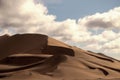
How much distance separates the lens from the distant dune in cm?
3572

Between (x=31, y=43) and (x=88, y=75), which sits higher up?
→ (x=31, y=43)

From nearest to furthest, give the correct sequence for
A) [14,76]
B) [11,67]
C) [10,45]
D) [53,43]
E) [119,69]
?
[14,76] < [11,67] < [119,69] < [53,43] < [10,45]

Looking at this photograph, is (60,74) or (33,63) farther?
(33,63)

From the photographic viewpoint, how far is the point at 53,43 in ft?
168

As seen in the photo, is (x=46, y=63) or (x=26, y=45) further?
(x=26, y=45)

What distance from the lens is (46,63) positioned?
40469 mm

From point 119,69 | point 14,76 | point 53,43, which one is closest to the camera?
point 14,76

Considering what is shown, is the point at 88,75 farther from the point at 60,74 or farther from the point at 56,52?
the point at 56,52

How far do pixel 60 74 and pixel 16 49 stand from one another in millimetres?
18317

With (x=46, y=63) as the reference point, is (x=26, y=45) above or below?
above

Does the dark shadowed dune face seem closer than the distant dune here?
No

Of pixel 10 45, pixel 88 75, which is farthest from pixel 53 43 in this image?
pixel 88 75

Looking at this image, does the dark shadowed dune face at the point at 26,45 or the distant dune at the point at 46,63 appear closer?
the distant dune at the point at 46,63

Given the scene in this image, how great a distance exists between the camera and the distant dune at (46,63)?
117ft
